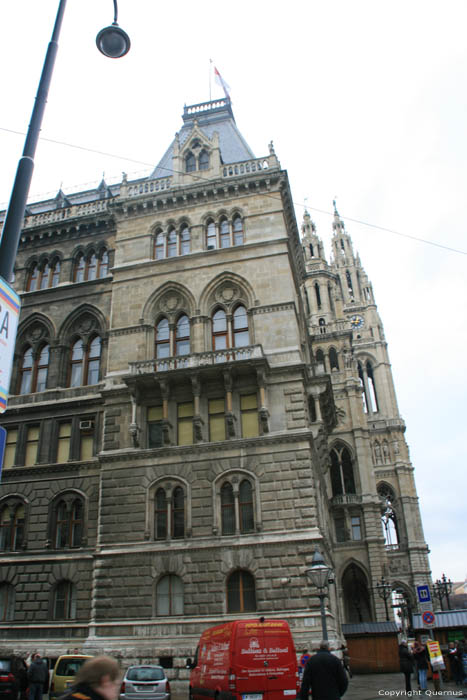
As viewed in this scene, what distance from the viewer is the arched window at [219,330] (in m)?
30.3

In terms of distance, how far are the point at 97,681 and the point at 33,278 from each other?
113ft

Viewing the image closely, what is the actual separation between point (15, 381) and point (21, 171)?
27208 mm

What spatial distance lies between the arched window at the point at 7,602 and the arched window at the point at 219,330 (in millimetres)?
15209

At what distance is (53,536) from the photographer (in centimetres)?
2922

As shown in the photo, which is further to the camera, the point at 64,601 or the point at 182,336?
the point at 182,336

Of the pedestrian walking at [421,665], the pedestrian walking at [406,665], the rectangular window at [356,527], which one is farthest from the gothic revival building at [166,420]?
the rectangular window at [356,527]

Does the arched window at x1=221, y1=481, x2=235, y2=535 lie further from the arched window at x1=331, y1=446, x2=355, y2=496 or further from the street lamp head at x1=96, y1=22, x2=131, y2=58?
the arched window at x1=331, y1=446, x2=355, y2=496

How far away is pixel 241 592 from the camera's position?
2495 cm

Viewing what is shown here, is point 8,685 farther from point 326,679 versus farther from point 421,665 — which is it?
point 421,665

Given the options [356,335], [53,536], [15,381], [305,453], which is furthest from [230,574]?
[356,335]

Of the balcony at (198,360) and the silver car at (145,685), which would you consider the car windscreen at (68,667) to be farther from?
the balcony at (198,360)

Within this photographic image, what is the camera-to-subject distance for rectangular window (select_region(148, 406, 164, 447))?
28703 mm

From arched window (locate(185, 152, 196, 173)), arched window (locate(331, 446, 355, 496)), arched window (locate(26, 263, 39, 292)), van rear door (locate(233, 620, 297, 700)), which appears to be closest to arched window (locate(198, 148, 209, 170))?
arched window (locate(185, 152, 196, 173))

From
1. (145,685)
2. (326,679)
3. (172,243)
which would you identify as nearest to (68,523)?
(145,685)
